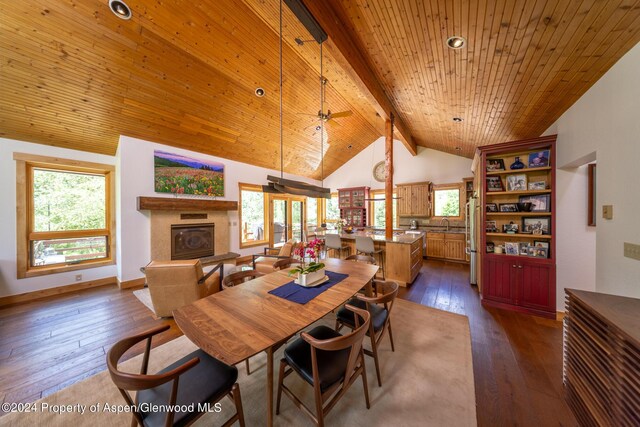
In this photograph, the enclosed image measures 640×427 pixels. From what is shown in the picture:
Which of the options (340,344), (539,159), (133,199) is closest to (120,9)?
(133,199)

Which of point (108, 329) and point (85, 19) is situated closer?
point (85, 19)

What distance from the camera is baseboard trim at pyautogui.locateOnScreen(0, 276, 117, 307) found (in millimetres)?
3334

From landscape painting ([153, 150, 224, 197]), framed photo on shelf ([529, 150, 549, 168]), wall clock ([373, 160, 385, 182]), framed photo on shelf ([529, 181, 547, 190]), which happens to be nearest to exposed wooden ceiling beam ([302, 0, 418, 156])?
framed photo on shelf ([529, 150, 549, 168])

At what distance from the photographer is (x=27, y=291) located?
3.47 metres

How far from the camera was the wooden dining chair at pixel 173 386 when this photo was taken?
0.94 m

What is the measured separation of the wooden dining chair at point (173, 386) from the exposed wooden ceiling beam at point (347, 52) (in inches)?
119

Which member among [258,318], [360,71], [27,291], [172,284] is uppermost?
[360,71]

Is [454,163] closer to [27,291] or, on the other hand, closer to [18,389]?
[18,389]

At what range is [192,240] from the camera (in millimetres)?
5000

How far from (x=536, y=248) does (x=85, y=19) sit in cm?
653

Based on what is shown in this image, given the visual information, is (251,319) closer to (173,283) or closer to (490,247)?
(173,283)

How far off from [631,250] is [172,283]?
4.53m

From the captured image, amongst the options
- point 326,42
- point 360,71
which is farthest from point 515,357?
point 326,42

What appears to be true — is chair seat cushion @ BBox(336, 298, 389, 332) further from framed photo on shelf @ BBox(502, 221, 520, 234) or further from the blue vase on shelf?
the blue vase on shelf
